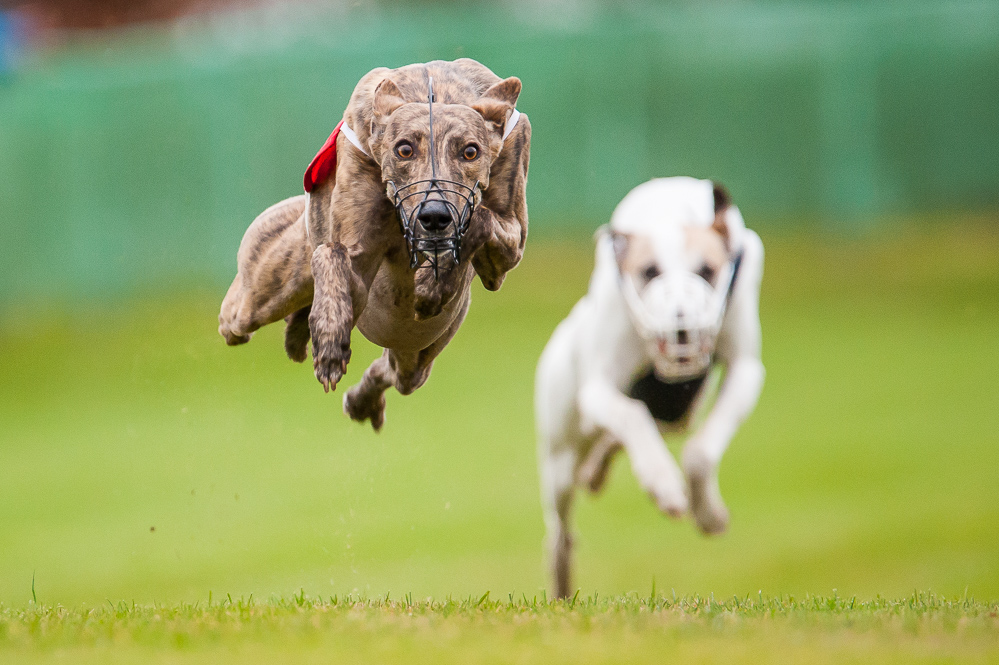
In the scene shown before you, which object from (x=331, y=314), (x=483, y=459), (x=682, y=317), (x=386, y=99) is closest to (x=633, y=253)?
(x=682, y=317)

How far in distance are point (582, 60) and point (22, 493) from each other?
8.85m

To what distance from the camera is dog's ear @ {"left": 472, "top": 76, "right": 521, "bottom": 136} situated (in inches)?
191

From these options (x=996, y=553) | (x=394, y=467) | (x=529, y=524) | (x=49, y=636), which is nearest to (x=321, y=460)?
(x=394, y=467)

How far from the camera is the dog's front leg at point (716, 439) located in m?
7.20

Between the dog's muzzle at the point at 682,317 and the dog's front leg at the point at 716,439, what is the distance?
0.21 metres

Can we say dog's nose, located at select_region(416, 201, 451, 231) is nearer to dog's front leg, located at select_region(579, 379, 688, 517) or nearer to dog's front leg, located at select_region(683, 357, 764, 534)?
dog's front leg, located at select_region(579, 379, 688, 517)

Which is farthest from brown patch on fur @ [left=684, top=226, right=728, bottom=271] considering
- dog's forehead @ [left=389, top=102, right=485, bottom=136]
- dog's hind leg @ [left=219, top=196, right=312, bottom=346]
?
dog's forehead @ [left=389, top=102, right=485, bottom=136]

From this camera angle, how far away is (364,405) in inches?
263

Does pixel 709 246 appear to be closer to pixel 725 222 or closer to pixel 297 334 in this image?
pixel 725 222

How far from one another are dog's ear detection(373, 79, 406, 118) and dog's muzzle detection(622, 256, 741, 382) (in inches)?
103

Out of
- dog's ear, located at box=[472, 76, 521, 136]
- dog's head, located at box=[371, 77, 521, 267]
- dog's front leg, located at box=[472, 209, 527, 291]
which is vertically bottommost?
dog's front leg, located at box=[472, 209, 527, 291]

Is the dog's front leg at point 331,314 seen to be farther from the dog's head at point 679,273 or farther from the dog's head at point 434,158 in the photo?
the dog's head at point 679,273

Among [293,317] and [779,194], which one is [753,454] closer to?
[779,194]

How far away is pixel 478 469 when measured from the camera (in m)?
17.0
